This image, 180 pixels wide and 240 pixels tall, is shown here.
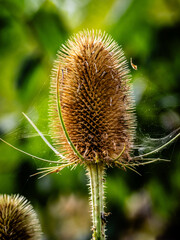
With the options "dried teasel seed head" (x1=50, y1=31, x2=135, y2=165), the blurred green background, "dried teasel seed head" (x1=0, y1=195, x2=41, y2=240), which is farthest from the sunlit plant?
the blurred green background

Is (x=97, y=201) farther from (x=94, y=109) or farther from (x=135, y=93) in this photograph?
(x=135, y=93)

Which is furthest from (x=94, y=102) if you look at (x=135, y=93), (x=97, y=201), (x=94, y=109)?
(x=135, y=93)

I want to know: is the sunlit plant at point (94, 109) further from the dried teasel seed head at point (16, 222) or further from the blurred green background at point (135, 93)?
the blurred green background at point (135, 93)

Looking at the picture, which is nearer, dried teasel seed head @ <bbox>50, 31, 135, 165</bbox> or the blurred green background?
dried teasel seed head @ <bbox>50, 31, 135, 165</bbox>

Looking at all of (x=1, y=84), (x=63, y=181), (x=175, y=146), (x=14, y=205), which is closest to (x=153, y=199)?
(x=175, y=146)

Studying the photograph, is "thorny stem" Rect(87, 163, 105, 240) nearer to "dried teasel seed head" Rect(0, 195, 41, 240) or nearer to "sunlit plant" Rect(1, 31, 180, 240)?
"sunlit plant" Rect(1, 31, 180, 240)

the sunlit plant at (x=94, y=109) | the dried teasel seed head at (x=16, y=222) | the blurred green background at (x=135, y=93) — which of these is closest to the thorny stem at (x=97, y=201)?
the sunlit plant at (x=94, y=109)
